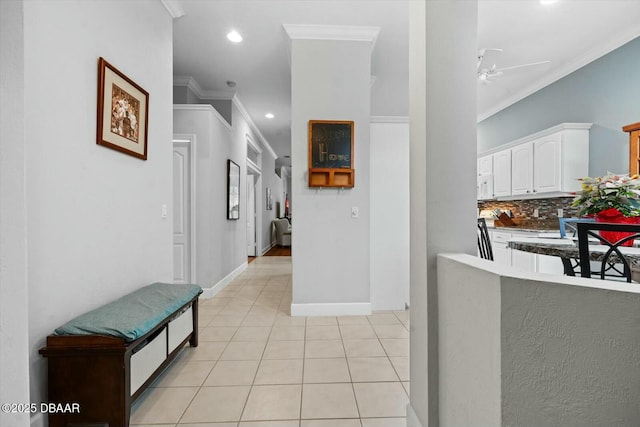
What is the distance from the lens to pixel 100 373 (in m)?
1.40

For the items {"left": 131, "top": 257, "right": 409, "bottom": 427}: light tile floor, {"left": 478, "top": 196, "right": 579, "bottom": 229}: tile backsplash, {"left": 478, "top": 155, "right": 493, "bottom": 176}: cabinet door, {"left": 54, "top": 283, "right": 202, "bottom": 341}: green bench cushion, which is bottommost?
{"left": 131, "top": 257, "right": 409, "bottom": 427}: light tile floor

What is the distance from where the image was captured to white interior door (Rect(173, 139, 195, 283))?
3803 millimetres

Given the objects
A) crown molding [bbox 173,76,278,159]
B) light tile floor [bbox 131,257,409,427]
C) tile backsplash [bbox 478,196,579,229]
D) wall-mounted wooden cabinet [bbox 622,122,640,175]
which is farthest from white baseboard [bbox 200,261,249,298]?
wall-mounted wooden cabinet [bbox 622,122,640,175]

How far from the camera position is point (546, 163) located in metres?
4.24

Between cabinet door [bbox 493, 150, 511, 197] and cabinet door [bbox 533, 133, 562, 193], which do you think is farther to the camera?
cabinet door [bbox 493, 150, 511, 197]

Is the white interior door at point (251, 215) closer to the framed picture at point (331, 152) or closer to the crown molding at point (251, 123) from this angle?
the crown molding at point (251, 123)

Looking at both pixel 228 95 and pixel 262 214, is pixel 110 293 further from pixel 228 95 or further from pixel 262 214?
pixel 262 214

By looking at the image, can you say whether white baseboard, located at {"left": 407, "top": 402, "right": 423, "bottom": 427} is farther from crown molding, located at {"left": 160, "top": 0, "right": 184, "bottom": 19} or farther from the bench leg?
crown molding, located at {"left": 160, "top": 0, "right": 184, "bottom": 19}

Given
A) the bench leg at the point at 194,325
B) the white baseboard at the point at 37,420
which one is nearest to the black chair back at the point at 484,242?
the bench leg at the point at 194,325

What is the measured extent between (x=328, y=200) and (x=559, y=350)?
2.55 m

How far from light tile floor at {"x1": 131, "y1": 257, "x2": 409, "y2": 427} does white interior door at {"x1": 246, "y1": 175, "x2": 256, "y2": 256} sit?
470 centimetres

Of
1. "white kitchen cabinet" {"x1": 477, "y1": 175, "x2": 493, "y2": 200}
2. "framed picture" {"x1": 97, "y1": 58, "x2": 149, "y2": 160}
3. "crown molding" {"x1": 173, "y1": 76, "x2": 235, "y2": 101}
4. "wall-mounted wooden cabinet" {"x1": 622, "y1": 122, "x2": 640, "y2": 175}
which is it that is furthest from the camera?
"white kitchen cabinet" {"x1": 477, "y1": 175, "x2": 493, "y2": 200}

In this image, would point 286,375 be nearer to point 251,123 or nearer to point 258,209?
point 251,123

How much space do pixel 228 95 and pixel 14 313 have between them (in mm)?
4375
